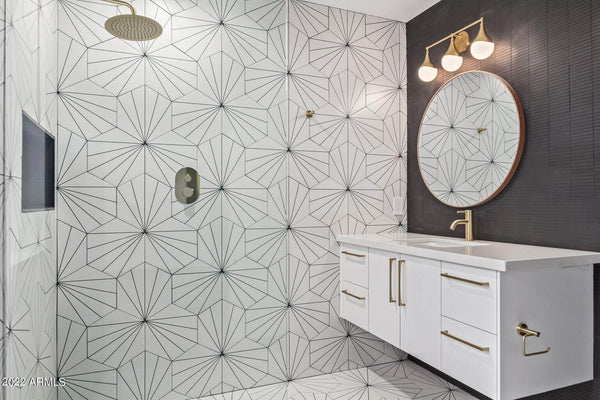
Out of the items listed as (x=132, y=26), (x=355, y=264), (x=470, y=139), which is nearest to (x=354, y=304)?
(x=355, y=264)

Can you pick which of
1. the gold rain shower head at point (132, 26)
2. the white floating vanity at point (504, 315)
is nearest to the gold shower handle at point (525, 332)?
the white floating vanity at point (504, 315)

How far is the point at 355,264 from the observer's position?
2.42m

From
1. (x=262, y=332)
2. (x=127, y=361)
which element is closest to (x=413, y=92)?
(x=262, y=332)

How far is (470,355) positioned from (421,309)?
32 centimetres

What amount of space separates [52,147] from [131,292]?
873 mm

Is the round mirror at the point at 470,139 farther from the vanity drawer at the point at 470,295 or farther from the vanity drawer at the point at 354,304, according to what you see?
the vanity drawer at the point at 354,304

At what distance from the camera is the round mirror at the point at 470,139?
2014 millimetres

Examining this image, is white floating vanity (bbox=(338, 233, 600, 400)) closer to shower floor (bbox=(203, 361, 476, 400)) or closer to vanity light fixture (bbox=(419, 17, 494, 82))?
shower floor (bbox=(203, 361, 476, 400))

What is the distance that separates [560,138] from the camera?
1.79 meters

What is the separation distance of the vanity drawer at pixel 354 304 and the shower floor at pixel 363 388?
1.29 ft

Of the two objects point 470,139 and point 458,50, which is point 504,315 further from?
point 458,50

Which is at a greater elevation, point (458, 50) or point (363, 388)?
point (458, 50)

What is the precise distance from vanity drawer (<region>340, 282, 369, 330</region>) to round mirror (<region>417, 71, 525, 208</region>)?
81 centimetres

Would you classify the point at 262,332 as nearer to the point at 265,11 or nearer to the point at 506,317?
the point at 506,317
